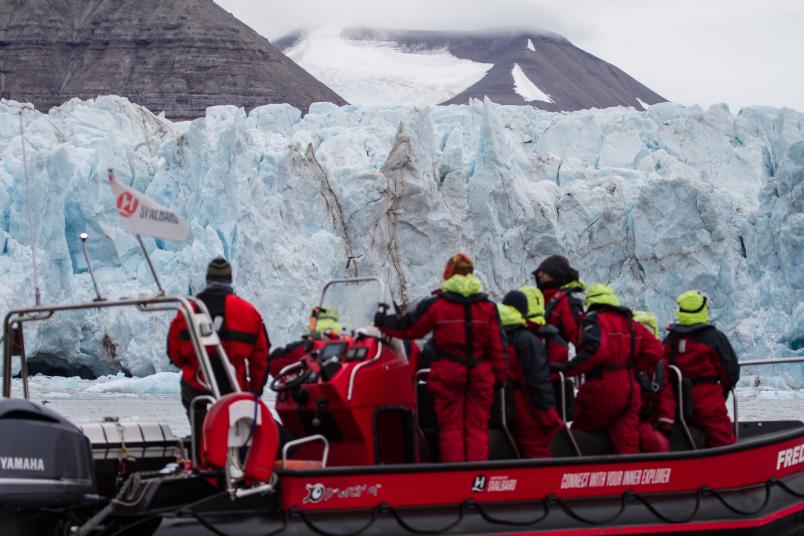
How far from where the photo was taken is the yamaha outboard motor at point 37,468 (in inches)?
197

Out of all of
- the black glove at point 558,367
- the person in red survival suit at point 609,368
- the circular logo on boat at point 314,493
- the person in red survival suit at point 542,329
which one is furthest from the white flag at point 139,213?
the person in red survival suit at point 609,368

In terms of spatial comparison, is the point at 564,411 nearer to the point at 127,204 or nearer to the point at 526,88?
the point at 127,204

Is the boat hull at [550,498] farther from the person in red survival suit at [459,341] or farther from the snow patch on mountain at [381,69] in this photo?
the snow patch on mountain at [381,69]

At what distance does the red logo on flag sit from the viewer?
17.4ft

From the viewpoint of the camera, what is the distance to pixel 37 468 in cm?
510

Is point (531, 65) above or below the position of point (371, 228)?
above

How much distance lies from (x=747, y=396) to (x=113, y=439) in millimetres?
19295

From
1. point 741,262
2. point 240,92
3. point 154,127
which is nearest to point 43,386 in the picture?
point 154,127

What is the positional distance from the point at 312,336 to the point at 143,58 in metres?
80.0

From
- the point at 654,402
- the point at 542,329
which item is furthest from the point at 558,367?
the point at 654,402

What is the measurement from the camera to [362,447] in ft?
20.2

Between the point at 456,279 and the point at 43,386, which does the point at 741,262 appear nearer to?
the point at 43,386

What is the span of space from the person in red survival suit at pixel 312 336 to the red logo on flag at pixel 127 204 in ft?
4.88

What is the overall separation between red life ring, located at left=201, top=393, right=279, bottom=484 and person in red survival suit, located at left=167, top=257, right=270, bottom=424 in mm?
665
